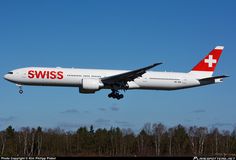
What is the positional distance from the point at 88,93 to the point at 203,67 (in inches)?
666

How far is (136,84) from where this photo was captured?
56.0 meters

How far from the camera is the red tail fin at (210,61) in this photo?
61.5 metres

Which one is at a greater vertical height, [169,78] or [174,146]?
[169,78]

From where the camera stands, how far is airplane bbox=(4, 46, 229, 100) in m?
52.6

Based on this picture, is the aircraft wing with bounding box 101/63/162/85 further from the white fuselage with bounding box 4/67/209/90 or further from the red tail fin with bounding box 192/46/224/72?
the red tail fin with bounding box 192/46/224/72

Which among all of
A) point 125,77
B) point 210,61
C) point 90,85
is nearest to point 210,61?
point 210,61

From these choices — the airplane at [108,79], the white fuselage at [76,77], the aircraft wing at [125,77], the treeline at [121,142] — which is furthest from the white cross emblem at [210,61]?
the treeline at [121,142]

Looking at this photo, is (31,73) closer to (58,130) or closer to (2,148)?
(2,148)

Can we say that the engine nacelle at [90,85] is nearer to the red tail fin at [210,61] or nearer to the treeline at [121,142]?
the red tail fin at [210,61]

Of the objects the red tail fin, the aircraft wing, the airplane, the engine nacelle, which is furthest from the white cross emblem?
the engine nacelle

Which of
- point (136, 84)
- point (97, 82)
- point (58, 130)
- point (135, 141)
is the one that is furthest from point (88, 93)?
point (58, 130)

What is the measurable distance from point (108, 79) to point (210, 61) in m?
17.0

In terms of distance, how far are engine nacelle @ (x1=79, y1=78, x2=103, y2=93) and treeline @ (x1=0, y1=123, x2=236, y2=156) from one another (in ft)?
140

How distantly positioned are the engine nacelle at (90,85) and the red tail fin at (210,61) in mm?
14575
